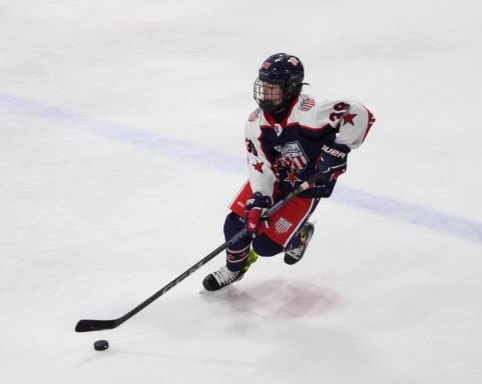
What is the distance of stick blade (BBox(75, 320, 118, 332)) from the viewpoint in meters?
3.63

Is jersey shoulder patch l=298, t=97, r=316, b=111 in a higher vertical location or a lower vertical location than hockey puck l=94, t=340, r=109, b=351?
higher

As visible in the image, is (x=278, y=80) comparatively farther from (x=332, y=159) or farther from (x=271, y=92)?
(x=332, y=159)

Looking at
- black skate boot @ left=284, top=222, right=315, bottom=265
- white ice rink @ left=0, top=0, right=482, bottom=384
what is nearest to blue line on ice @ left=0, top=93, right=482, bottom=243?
white ice rink @ left=0, top=0, right=482, bottom=384

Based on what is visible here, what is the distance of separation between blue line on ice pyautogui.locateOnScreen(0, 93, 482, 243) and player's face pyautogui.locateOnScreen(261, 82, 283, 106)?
1.07 meters

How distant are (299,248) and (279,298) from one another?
0.23 meters

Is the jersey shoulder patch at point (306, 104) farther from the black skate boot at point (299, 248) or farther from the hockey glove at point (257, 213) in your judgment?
the black skate boot at point (299, 248)

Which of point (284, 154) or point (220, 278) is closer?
point (284, 154)

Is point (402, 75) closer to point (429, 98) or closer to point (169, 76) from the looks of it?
point (429, 98)

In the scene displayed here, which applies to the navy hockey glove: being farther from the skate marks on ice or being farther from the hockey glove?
the skate marks on ice

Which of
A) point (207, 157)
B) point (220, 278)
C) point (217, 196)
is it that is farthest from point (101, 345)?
point (207, 157)

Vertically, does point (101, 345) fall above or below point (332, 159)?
below

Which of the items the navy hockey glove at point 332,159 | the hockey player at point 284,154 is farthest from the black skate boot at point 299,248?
the navy hockey glove at point 332,159

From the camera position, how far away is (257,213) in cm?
376

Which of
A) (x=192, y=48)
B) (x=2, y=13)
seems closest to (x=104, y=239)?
(x=192, y=48)
